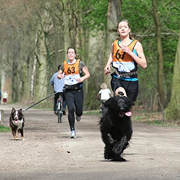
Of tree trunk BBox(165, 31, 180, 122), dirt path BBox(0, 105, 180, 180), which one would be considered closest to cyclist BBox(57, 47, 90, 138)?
dirt path BBox(0, 105, 180, 180)

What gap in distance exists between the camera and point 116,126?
8.21 meters

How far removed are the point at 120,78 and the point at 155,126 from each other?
35.9 feet

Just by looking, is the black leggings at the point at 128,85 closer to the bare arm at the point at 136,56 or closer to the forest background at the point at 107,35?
the bare arm at the point at 136,56

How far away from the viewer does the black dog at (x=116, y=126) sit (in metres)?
7.94

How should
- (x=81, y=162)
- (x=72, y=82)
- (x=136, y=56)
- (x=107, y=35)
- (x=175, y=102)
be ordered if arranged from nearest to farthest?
(x=81, y=162)
(x=136, y=56)
(x=72, y=82)
(x=175, y=102)
(x=107, y=35)

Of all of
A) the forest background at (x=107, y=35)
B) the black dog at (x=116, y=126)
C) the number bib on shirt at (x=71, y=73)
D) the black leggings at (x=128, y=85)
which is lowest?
the black dog at (x=116, y=126)

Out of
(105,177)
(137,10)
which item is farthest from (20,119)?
(137,10)

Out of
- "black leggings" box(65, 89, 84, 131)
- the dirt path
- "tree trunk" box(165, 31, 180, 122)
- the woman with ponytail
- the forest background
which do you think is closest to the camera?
the dirt path

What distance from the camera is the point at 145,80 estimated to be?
3544cm

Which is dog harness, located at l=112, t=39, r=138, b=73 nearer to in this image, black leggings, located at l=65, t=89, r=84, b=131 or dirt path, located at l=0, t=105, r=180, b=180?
dirt path, located at l=0, t=105, r=180, b=180

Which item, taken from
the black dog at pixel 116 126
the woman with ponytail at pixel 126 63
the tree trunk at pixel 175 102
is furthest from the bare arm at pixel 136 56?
the tree trunk at pixel 175 102

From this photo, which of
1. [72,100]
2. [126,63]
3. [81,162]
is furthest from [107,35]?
[81,162]

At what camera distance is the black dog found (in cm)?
794

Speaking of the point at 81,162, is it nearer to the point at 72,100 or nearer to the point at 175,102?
the point at 72,100
